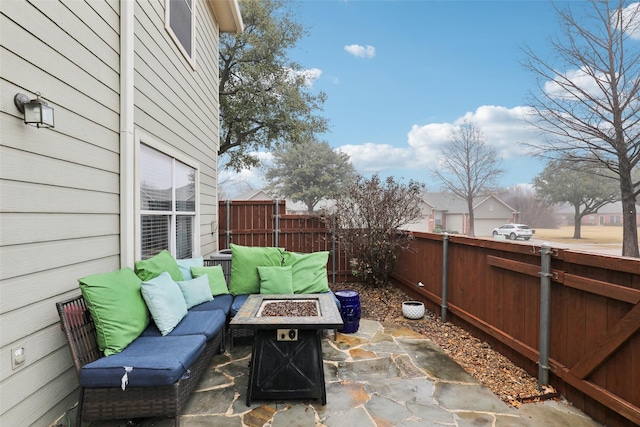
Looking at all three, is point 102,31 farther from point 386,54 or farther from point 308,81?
point 386,54

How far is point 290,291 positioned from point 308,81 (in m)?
9.10

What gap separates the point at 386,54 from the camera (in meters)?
18.2

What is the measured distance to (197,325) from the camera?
2.78m

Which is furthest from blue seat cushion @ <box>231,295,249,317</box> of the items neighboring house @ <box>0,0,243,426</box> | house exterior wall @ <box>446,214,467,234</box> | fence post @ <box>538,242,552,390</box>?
house exterior wall @ <box>446,214,467,234</box>

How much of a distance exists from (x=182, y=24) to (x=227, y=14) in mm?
1993

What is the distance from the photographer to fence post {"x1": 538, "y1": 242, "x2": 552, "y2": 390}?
8.67ft

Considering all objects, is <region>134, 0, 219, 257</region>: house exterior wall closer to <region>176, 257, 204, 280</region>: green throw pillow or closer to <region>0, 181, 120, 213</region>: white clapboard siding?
<region>0, 181, 120, 213</region>: white clapboard siding

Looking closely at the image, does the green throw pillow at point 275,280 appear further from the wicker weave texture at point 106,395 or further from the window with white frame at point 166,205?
the wicker weave texture at point 106,395

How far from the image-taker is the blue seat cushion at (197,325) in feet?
8.56

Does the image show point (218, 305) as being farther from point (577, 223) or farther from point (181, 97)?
point (577, 223)

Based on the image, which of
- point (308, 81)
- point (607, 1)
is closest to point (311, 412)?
point (308, 81)

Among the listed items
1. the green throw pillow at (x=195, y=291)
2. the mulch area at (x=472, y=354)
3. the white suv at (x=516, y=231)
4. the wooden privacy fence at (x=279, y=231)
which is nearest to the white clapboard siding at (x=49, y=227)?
the green throw pillow at (x=195, y=291)

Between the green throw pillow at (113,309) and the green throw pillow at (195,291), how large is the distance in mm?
723

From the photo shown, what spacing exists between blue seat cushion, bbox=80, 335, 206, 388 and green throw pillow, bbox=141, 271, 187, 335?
34 centimetres
